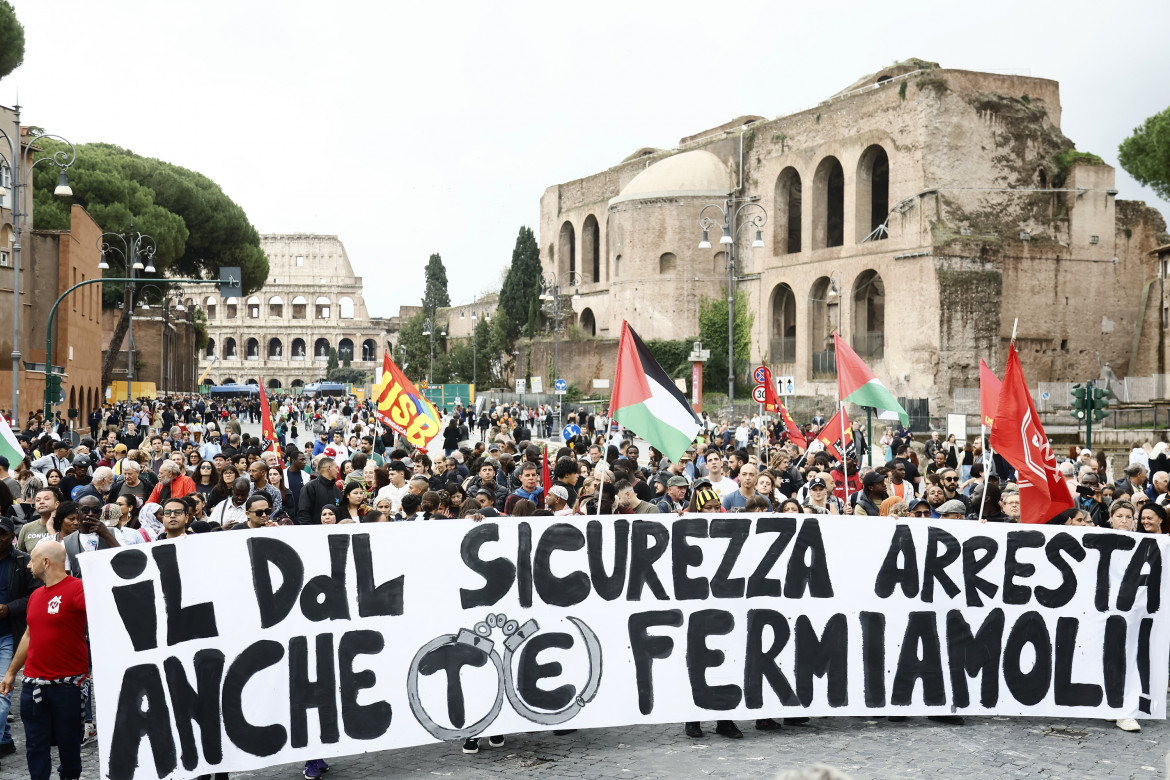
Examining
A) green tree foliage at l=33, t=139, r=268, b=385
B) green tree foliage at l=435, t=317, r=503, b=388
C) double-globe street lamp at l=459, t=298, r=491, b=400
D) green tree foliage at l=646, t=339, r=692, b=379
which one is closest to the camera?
green tree foliage at l=33, t=139, r=268, b=385

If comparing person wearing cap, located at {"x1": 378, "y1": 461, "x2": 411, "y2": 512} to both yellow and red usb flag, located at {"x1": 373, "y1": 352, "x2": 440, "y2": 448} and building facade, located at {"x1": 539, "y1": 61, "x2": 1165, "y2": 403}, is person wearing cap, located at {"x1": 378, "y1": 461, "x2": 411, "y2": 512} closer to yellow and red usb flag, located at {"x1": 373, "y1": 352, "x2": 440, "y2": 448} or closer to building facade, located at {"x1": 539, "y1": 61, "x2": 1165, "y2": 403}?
yellow and red usb flag, located at {"x1": 373, "y1": 352, "x2": 440, "y2": 448}

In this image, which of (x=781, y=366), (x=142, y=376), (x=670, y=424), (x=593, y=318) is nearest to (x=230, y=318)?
(x=142, y=376)

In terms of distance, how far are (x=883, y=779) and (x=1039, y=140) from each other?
4443cm

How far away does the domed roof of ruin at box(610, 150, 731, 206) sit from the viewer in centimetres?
5650

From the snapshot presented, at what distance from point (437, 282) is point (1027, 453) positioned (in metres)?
103

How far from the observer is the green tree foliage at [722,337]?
54.3m

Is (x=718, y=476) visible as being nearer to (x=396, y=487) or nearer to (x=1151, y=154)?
(x=396, y=487)

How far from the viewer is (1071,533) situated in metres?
7.09

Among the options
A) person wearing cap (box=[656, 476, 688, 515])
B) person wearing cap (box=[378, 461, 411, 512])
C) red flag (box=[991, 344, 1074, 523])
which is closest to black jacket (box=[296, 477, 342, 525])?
person wearing cap (box=[378, 461, 411, 512])

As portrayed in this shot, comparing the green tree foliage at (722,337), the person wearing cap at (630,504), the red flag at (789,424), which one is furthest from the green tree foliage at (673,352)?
the person wearing cap at (630,504)

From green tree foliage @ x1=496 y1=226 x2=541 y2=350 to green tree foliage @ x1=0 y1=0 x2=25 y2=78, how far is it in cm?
3722

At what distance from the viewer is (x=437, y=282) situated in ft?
358

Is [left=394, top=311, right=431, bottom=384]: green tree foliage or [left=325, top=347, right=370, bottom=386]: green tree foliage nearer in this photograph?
[left=394, top=311, right=431, bottom=384]: green tree foliage

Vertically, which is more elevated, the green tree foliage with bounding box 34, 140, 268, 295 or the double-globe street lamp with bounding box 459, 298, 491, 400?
the green tree foliage with bounding box 34, 140, 268, 295
